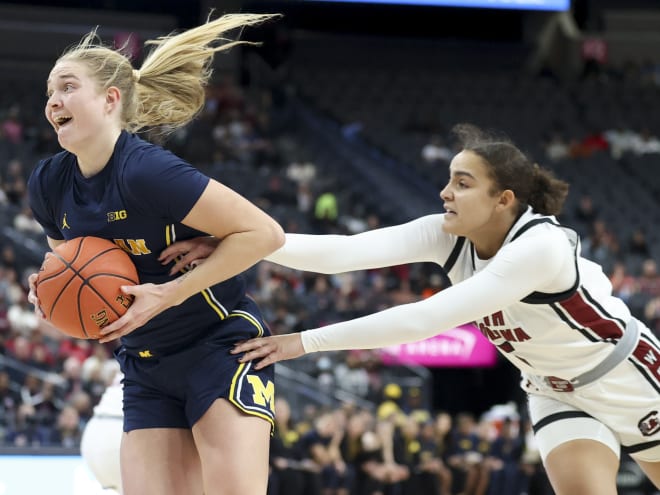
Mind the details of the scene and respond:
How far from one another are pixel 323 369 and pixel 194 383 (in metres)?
8.13

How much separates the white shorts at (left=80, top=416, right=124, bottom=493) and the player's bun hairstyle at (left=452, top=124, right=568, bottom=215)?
1.97 m

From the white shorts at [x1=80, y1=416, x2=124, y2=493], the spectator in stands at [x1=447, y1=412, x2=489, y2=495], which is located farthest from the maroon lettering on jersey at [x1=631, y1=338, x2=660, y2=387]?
the spectator in stands at [x1=447, y1=412, x2=489, y2=495]

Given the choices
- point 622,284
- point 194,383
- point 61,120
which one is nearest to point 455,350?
point 622,284

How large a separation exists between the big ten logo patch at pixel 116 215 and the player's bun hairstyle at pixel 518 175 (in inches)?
52.7

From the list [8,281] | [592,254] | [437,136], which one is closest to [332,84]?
[437,136]

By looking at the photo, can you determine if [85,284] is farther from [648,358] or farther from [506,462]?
[506,462]

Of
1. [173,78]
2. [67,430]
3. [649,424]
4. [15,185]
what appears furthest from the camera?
[15,185]

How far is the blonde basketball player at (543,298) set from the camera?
12.1ft

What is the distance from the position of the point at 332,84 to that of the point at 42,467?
1520 centimetres

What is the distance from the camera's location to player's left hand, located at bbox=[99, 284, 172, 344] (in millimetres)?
3150

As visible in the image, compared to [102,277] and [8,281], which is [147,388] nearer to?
[102,277]

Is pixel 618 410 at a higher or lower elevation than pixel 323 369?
higher

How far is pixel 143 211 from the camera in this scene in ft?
10.7

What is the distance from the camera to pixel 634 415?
155 inches
